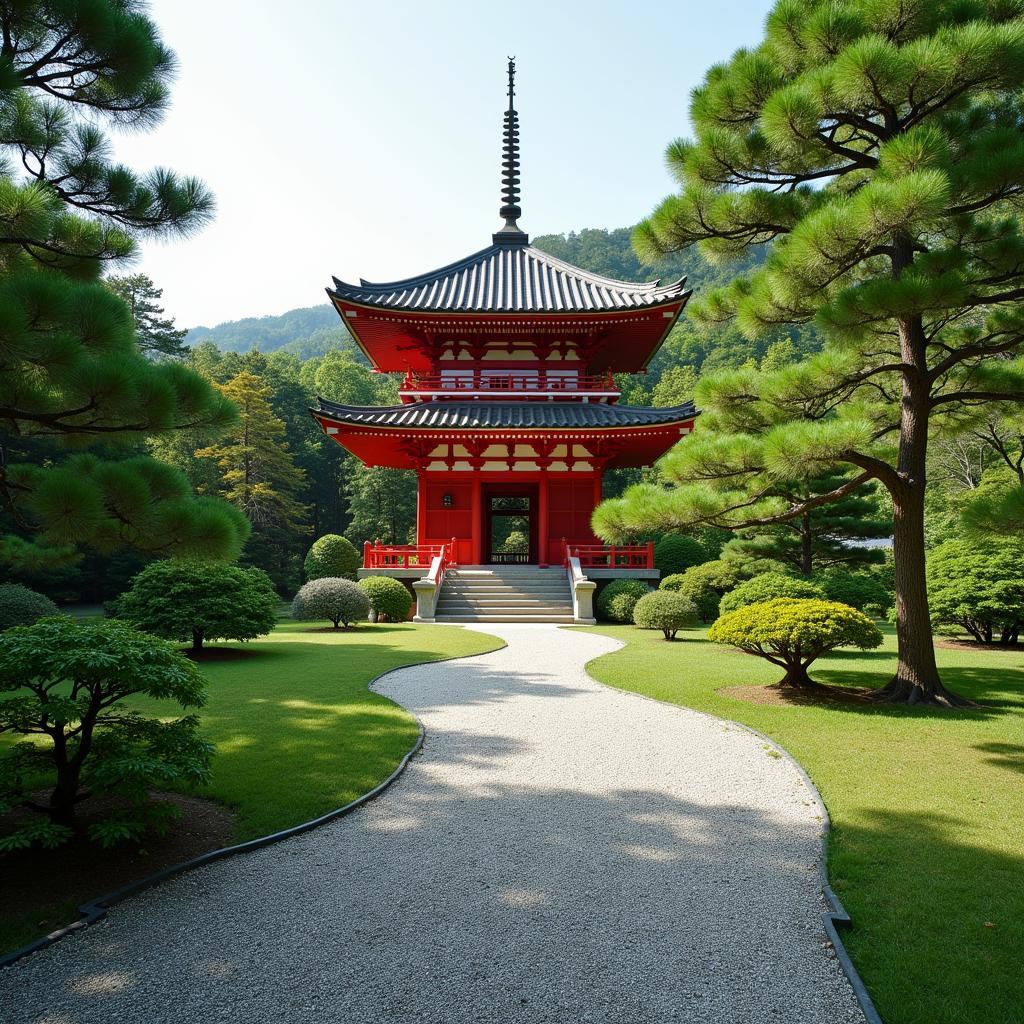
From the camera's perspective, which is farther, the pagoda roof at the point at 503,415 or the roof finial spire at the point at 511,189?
the roof finial spire at the point at 511,189

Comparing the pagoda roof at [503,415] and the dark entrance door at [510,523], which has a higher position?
the pagoda roof at [503,415]

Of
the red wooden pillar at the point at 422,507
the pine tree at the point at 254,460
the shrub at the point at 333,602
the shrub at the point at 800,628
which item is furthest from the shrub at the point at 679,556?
the pine tree at the point at 254,460

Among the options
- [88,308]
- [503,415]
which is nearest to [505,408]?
[503,415]

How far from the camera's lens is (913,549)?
7.68 metres

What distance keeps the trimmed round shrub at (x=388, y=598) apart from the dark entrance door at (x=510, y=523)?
460 centimetres

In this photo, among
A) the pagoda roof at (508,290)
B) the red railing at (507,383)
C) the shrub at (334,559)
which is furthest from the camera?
the shrub at (334,559)

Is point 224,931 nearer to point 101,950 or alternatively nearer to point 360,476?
point 101,950

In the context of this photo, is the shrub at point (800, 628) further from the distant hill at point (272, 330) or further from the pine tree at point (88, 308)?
the distant hill at point (272, 330)

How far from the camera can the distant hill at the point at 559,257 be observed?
88.0m

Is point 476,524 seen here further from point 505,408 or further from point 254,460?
point 254,460

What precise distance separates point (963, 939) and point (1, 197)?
680 cm

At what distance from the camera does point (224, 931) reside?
10.2ft

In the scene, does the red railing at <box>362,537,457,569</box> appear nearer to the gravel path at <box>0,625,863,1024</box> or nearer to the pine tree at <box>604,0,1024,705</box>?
the pine tree at <box>604,0,1024,705</box>

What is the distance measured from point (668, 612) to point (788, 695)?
5266 mm
